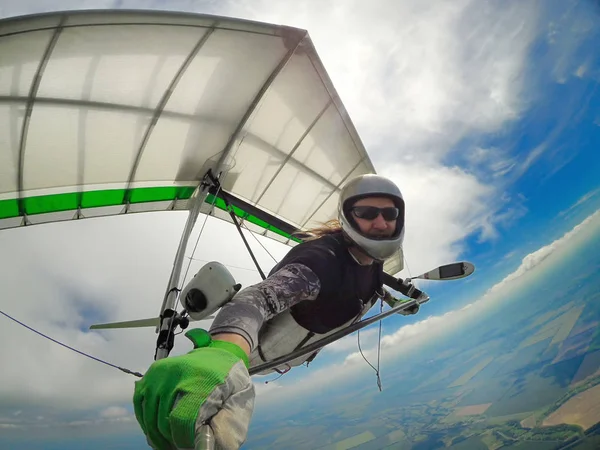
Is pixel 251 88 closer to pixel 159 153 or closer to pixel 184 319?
Answer: pixel 159 153

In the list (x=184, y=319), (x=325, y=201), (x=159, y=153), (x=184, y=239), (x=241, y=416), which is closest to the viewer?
(x=241, y=416)

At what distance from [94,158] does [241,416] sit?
510cm

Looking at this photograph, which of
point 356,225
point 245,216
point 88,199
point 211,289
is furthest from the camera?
point 245,216

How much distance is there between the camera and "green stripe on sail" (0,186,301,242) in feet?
15.3

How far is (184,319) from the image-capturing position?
3.34 meters

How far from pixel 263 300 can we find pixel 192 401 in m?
0.77

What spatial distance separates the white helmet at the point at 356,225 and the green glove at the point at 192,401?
1.91 metres

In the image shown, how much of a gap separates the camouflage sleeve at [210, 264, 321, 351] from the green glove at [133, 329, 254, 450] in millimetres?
313

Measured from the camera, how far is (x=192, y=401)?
2.86 ft

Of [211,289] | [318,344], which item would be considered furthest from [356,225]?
[211,289]

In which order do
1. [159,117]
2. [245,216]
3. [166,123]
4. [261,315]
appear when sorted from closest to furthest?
[261,315]
[159,117]
[166,123]
[245,216]

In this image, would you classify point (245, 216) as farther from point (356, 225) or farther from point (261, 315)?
point (261, 315)

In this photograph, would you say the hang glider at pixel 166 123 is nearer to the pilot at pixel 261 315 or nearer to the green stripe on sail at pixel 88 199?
the green stripe on sail at pixel 88 199

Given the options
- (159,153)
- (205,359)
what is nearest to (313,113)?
(159,153)
